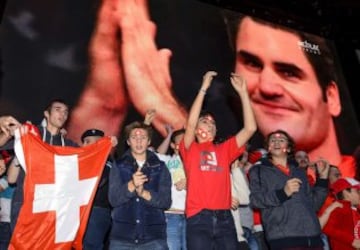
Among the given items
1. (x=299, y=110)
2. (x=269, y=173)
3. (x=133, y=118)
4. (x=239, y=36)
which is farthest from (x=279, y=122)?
(x=269, y=173)

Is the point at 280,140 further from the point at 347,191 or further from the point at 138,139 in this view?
the point at 138,139

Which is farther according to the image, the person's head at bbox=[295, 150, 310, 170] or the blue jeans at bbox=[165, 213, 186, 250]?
the person's head at bbox=[295, 150, 310, 170]

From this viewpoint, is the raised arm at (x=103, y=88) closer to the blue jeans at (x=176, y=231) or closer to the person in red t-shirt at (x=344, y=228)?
the blue jeans at (x=176, y=231)

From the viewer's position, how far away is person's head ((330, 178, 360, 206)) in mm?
3750

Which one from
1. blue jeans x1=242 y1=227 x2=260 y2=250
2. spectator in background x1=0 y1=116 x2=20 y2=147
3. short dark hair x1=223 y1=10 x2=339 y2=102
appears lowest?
blue jeans x1=242 y1=227 x2=260 y2=250

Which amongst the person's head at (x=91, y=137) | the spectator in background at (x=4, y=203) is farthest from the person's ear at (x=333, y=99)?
the spectator in background at (x=4, y=203)

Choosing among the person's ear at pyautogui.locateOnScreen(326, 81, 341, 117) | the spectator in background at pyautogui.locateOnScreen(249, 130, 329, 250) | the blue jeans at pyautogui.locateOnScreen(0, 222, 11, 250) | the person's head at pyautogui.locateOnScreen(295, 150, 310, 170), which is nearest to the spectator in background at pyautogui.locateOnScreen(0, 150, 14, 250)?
the blue jeans at pyautogui.locateOnScreen(0, 222, 11, 250)

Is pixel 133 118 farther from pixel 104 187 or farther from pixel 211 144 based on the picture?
pixel 211 144

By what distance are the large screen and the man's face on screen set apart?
0.01 meters

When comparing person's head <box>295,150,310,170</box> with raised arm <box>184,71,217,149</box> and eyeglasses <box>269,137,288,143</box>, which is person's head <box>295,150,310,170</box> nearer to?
eyeglasses <box>269,137,288,143</box>

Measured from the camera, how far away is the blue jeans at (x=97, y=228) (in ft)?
10.6

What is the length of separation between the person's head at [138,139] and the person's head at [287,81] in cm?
246

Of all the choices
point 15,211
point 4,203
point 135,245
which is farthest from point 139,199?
point 4,203

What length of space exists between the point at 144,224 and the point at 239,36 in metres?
3.39
